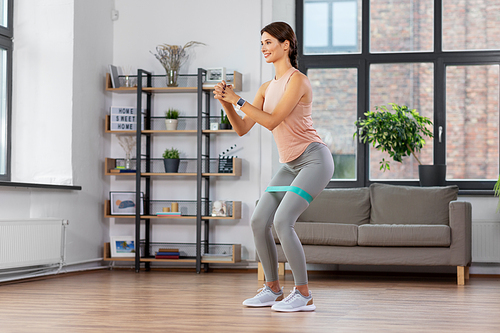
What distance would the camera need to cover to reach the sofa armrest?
14.2 feet

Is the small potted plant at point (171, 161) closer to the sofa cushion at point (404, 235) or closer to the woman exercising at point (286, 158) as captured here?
the sofa cushion at point (404, 235)

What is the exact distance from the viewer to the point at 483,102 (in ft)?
17.9

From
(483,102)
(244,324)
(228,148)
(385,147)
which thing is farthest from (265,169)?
(244,324)

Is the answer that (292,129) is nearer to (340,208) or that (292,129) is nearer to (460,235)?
(460,235)

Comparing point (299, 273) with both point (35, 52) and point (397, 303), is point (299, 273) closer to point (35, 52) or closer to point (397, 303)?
point (397, 303)

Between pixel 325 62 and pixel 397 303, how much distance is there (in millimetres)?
3092

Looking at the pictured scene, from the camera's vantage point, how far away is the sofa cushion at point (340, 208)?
16.2 feet

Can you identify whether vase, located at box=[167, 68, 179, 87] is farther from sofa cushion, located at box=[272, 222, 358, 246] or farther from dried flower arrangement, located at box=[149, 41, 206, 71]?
sofa cushion, located at box=[272, 222, 358, 246]

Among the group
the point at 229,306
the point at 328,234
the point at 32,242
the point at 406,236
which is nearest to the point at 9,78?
the point at 32,242

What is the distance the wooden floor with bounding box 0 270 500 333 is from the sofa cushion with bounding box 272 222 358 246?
31 cm

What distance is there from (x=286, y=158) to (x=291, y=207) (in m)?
0.26

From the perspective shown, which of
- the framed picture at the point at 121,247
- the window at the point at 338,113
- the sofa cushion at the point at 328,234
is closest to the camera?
the sofa cushion at the point at 328,234

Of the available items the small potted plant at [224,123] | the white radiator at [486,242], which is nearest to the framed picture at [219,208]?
the small potted plant at [224,123]

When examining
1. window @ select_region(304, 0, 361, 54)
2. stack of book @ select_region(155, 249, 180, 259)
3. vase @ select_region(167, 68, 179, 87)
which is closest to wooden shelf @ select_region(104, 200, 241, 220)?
stack of book @ select_region(155, 249, 180, 259)
